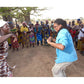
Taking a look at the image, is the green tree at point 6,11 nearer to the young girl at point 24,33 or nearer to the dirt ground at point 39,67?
the young girl at point 24,33

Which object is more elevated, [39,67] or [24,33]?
[24,33]

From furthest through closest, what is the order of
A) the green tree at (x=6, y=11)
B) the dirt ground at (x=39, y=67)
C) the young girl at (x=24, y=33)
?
the green tree at (x=6, y=11), the young girl at (x=24, y=33), the dirt ground at (x=39, y=67)

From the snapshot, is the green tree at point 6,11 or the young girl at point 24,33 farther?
the green tree at point 6,11

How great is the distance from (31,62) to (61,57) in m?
2.25

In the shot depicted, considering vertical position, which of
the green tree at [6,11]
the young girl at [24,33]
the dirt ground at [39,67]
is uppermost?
the green tree at [6,11]

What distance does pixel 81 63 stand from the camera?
360 cm

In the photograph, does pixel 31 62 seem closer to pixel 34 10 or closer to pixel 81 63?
pixel 81 63

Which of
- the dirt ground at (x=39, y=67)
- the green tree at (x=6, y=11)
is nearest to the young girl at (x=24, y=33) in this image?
the dirt ground at (x=39, y=67)

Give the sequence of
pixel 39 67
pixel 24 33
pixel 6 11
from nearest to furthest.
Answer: pixel 39 67 < pixel 24 33 < pixel 6 11

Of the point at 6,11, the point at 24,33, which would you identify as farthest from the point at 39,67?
the point at 6,11

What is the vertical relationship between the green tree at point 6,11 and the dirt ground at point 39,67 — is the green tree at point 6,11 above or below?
above

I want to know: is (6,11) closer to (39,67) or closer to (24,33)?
(24,33)

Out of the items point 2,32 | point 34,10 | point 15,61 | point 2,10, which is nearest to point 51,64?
point 15,61

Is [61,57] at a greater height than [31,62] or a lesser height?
greater
